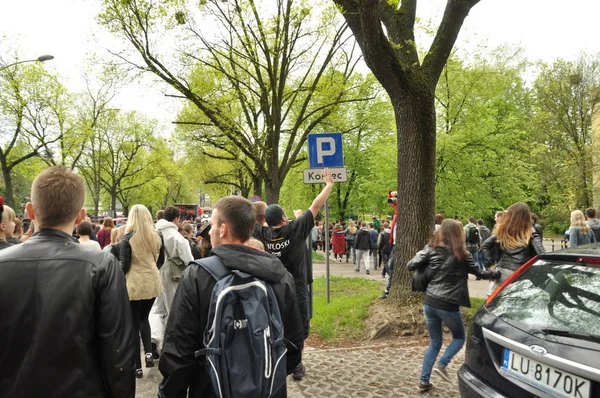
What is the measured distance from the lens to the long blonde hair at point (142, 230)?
5106 mm

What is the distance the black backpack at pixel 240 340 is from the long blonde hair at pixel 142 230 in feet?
10.8

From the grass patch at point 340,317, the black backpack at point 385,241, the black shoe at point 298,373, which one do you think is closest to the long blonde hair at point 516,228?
the grass patch at point 340,317

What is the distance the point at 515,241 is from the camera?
5438 millimetres

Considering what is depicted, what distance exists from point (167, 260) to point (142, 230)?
831 mm

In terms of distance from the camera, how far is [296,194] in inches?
1516

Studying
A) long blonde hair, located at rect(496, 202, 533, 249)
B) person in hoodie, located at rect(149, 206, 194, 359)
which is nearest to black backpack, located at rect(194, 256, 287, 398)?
person in hoodie, located at rect(149, 206, 194, 359)

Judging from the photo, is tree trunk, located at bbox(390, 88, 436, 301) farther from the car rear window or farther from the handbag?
the car rear window

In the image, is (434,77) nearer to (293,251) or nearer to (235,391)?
(293,251)

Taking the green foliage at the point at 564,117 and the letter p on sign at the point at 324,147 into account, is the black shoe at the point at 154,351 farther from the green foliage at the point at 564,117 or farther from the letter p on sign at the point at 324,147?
the green foliage at the point at 564,117

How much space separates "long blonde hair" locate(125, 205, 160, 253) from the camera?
511 centimetres

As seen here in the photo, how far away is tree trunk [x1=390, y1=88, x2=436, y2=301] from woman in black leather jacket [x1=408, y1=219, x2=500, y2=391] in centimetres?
240

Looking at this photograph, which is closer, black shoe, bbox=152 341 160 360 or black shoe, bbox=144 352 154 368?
black shoe, bbox=144 352 154 368

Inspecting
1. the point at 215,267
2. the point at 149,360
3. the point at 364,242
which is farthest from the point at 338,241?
the point at 215,267

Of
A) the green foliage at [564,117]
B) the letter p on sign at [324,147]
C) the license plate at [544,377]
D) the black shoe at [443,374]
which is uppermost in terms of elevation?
the green foliage at [564,117]
